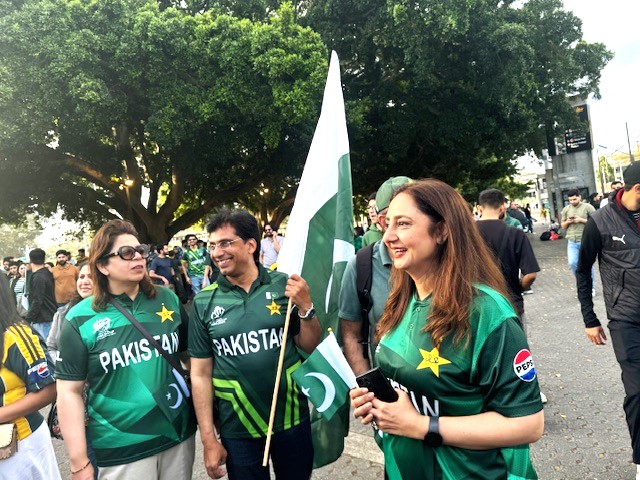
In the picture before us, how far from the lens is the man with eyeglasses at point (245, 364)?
94.9 inches

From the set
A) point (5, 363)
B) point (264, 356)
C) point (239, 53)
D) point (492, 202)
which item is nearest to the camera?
point (5, 363)

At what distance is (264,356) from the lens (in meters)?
2.44

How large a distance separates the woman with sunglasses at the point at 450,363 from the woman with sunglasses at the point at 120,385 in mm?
1190

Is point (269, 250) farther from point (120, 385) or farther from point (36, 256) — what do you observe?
point (120, 385)

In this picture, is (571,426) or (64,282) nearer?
(571,426)

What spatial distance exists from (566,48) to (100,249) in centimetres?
2043

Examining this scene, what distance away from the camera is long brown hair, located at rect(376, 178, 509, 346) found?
1.49 m

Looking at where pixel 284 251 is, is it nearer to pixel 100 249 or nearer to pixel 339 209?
pixel 339 209

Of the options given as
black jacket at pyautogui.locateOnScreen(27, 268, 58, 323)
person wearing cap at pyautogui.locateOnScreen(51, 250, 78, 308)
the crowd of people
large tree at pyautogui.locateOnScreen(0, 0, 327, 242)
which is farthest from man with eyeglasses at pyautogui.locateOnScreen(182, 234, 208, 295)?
the crowd of people

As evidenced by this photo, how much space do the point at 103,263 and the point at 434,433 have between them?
182 centimetres

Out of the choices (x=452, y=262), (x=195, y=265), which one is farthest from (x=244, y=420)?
(x=195, y=265)

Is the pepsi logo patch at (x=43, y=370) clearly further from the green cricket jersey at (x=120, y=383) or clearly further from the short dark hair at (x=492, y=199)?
the short dark hair at (x=492, y=199)

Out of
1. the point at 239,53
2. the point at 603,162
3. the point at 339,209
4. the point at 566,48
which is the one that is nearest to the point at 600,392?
the point at 339,209

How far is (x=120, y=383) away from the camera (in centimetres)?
231
